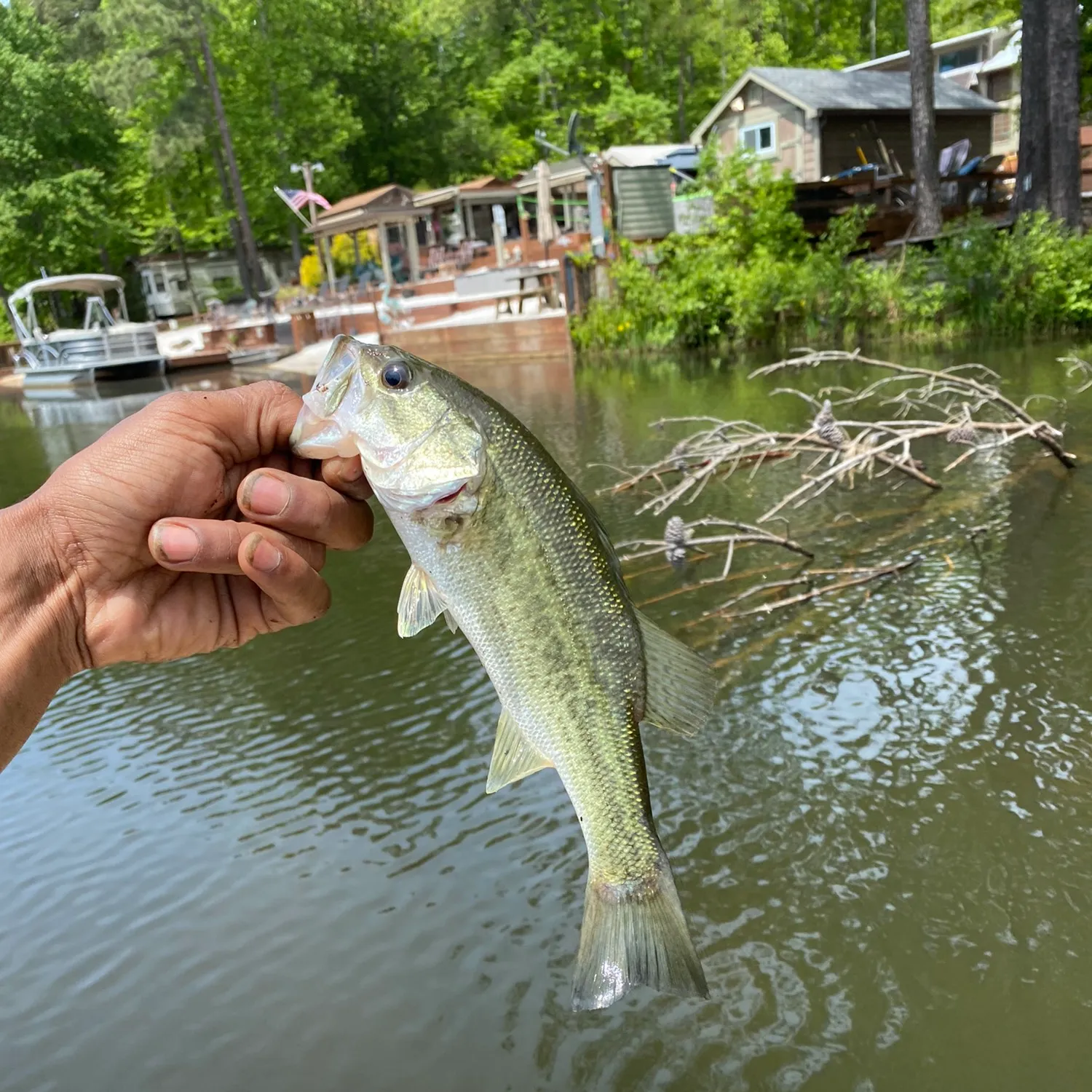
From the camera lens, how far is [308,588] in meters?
2.72

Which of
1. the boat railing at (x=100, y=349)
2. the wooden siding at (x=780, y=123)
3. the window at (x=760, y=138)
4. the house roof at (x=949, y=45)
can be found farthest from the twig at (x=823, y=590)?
the house roof at (x=949, y=45)

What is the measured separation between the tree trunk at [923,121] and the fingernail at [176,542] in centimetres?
2420

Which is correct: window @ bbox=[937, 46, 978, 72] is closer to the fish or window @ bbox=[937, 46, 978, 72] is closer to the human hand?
the human hand

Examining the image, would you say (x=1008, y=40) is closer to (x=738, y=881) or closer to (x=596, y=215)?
(x=596, y=215)

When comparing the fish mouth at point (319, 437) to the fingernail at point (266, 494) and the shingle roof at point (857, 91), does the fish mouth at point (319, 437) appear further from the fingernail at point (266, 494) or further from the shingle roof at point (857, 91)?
the shingle roof at point (857, 91)

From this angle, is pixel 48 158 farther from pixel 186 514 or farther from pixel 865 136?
pixel 186 514

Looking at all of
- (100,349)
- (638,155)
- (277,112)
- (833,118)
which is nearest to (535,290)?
(638,155)

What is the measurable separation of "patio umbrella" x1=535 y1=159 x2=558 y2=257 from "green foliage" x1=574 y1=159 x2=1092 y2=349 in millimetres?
7942

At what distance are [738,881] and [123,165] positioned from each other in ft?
187

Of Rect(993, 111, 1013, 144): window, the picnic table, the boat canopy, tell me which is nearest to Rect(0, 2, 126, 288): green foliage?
the boat canopy

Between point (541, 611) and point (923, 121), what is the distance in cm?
2536

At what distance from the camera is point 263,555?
2537mm

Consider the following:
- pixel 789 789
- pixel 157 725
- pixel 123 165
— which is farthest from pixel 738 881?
pixel 123 165

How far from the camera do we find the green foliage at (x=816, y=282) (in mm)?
18875
